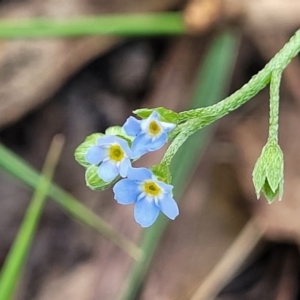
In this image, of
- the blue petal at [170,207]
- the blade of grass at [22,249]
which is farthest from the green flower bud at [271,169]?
the blade of grass at [22,249]

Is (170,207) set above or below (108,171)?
below

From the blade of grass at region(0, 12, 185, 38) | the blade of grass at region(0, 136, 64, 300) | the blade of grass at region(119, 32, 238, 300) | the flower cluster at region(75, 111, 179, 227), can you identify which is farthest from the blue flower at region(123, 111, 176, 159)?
the blade of grass at region(0, 12, 185, 38)

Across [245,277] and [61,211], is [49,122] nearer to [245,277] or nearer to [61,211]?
[61,211]

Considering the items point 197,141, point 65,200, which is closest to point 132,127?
point 65,200

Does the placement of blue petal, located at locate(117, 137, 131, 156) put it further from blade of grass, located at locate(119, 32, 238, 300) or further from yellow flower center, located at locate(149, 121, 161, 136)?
blade of grass, located at locate(119, 32, 238, 300)

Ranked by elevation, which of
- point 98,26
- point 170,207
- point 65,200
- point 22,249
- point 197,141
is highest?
point 98,26

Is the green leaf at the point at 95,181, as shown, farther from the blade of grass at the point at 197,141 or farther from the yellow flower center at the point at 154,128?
the blade of grass at the point at 197,141

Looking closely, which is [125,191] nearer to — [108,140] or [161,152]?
[108,140]
